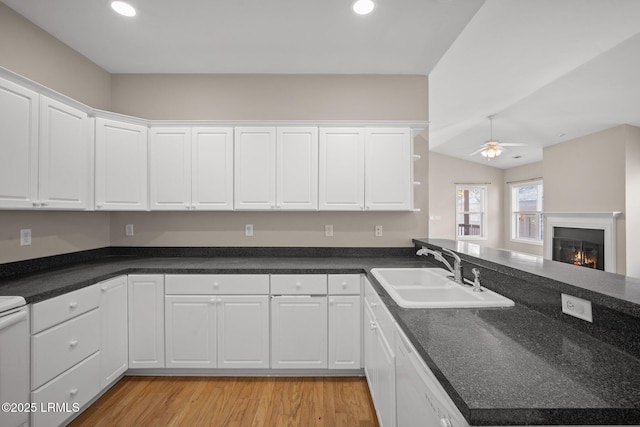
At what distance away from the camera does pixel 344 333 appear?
7.38ft

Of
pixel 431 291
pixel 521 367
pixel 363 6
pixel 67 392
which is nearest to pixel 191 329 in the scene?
pixel 67 392

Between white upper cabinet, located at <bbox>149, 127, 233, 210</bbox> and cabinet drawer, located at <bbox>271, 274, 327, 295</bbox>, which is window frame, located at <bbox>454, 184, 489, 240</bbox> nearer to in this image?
cabinet drawer, located at <bbox>271, 274, 327, 295</bbox>

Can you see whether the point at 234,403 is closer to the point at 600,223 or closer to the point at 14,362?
the point at 14,362

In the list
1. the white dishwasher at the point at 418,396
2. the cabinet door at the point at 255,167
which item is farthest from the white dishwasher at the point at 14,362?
the white dishwasher at the point at 418,396

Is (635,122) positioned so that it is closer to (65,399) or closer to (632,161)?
(632,161)

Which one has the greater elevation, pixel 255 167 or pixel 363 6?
pixel 363 6

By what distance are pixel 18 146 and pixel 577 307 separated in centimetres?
314

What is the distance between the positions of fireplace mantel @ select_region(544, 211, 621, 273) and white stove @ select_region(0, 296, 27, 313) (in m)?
6.94

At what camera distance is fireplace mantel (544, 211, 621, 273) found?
4438 millimetres

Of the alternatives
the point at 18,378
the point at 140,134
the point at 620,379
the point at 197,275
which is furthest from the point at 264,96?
the point at 620,379

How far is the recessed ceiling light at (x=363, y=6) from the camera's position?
1.90m

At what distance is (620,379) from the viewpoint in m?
0.74

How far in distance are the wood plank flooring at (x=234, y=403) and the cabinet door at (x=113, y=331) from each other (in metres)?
0.18

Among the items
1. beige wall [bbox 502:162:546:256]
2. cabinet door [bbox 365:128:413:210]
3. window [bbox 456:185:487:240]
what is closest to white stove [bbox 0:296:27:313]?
cabinet door [bbox 365:128:413:210]
